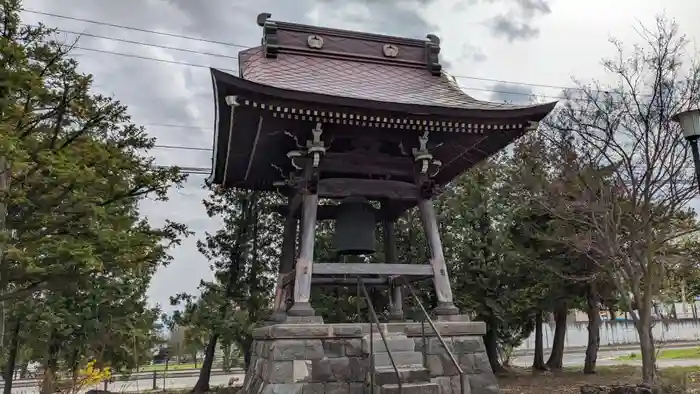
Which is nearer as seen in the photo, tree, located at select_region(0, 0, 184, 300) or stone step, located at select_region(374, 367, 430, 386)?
stone step, located at select_region(374, 367, 430, 386)

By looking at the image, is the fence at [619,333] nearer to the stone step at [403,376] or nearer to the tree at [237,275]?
the tree at [237,275]

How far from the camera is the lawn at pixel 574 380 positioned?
36.6ft

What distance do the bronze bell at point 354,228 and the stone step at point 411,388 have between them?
2.70 metres

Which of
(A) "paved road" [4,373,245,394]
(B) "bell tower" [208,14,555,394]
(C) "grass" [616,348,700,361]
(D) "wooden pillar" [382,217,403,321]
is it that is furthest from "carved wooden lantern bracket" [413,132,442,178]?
(C) "grass" [616,348,700,361]

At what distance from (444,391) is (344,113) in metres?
3.91

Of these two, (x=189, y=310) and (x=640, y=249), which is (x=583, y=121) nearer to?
(x=640, y=249)

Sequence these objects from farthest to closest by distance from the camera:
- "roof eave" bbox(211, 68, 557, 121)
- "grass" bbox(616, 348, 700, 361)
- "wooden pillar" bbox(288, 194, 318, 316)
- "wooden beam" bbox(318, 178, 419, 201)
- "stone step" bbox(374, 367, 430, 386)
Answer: "grass" bbox(616, 348, 700, 361) → "wooden beam" bbox(318, 178, 419, 201) → "wooden pillar" bbox(288, 194, 318, 316) → "roof eave" bbox(211, 68, 557, 121) → "stone step" bbox(374, 367, 430, 386)

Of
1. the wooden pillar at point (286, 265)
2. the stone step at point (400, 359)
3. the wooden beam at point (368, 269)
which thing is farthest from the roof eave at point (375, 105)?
the stone step at point (400, 359)

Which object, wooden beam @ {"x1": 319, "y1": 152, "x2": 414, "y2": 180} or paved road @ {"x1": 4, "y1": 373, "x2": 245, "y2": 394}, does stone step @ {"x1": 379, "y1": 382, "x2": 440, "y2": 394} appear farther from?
paved road @ {"x1": 4, "y1": 373, "x2": 245, "y2": 394}

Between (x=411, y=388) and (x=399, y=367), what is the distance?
2.27 feet

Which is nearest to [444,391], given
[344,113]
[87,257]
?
[344,113]

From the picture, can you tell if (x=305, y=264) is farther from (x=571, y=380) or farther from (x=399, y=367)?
(x=571, y=380)

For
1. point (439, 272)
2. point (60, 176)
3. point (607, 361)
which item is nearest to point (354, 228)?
point (439, 272)

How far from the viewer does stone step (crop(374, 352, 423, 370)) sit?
6.41 m
